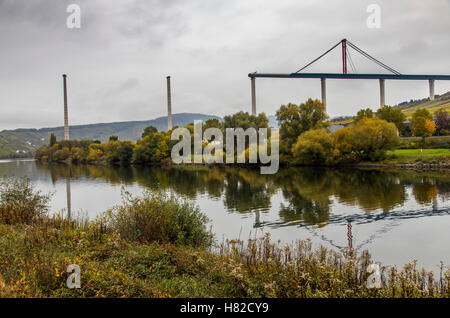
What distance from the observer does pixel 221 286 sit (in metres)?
6.33

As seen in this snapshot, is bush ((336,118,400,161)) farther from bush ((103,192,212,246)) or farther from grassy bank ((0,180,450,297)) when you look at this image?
grassy bank ((0,180,450,297))

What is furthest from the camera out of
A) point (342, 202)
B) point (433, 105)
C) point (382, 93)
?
point (433, 105)

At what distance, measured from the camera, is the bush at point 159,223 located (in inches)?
390

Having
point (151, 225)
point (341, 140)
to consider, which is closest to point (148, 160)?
point (341, 140)

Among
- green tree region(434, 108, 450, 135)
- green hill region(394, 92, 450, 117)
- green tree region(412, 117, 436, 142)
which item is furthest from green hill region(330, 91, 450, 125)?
green tree region(412, 117, 436, 142)

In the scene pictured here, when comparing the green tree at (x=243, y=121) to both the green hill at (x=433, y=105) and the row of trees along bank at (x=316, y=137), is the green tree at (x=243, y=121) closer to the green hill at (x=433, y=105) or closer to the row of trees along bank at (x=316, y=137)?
the row of trees along bank at (x=316, y=137)

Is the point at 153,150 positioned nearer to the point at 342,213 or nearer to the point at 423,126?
the point at 423,126

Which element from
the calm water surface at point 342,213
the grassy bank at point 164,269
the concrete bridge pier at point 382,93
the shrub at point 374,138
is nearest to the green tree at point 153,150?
the shrub at point 374,138

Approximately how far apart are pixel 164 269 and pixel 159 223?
2927mm

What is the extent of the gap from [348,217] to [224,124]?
2322 inches

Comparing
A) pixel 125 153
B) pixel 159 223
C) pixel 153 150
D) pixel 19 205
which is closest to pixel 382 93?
pixel 153 150

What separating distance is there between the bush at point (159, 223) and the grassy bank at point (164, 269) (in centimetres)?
3

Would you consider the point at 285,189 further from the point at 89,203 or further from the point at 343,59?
the point at 343,59

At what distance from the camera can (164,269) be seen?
23.7 ft
